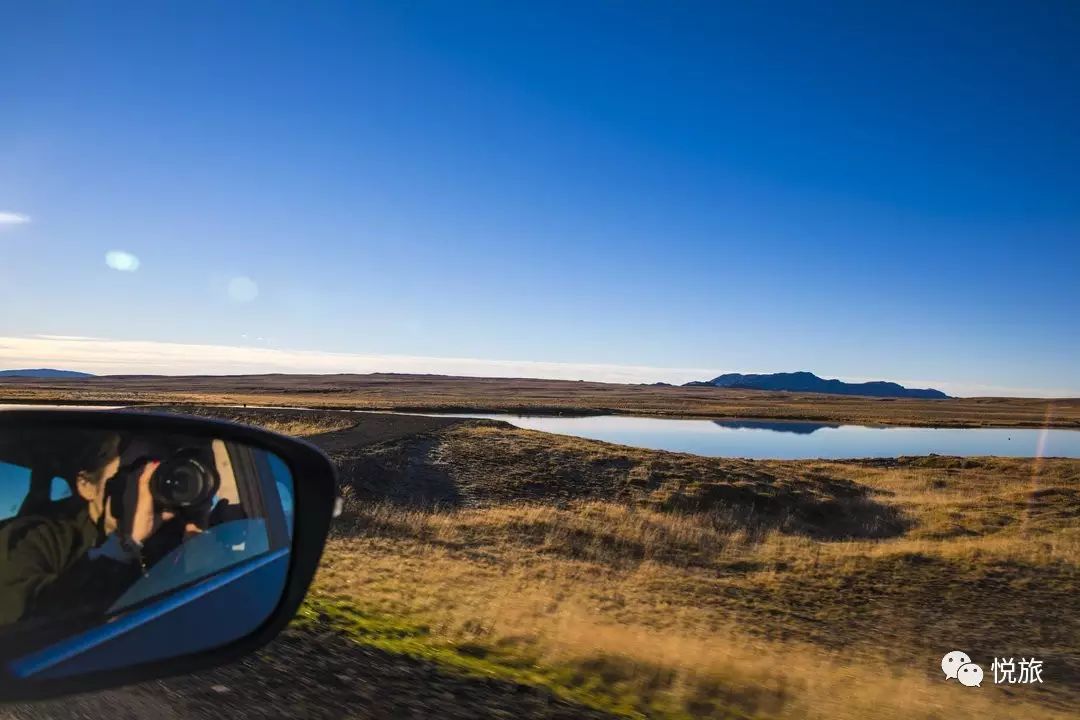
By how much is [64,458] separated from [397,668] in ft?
15.4

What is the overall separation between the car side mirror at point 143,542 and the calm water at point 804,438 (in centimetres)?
5002

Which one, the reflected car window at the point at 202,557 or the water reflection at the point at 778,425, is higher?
the reflected car window at the point at 202,557

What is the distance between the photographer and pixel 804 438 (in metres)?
72.4

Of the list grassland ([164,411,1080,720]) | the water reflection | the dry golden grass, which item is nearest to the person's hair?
grassland ([164,411,1080,720])

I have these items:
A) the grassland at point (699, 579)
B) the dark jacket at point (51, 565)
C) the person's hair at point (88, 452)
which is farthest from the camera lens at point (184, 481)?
the grassland at point (699, 579)

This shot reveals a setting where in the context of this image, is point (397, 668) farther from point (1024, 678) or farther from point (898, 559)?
point (898, 559)

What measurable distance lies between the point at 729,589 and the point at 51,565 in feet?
49.0

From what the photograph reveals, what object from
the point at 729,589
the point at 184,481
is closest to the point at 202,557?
the point at 184,481

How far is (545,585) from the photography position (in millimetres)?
14117
